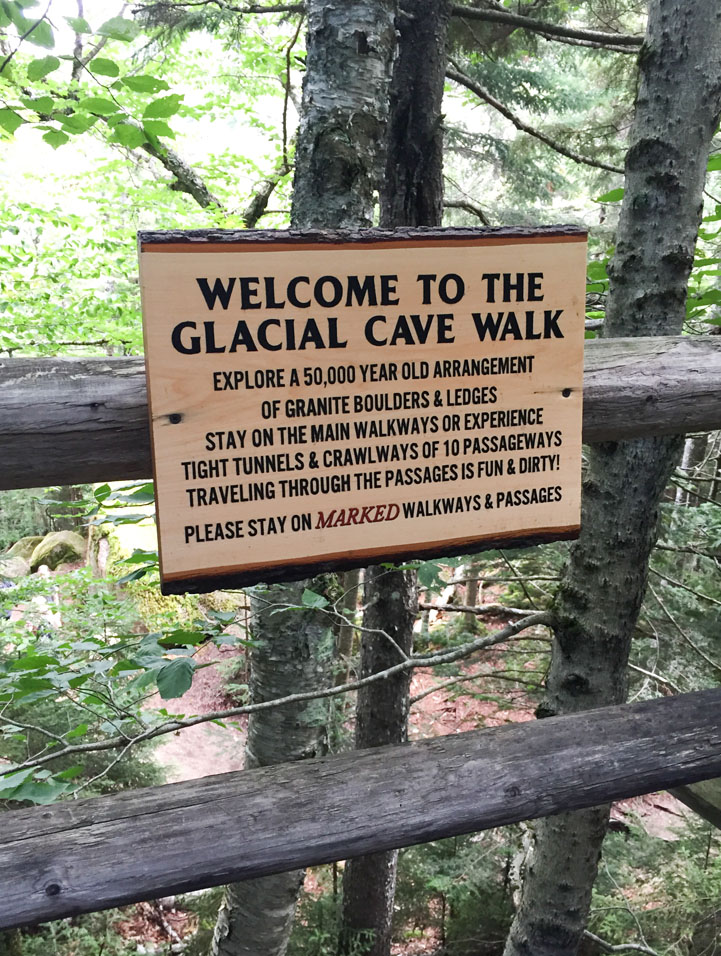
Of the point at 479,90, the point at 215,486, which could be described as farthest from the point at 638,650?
the point at 215,486

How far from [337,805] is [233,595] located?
24.2 ft

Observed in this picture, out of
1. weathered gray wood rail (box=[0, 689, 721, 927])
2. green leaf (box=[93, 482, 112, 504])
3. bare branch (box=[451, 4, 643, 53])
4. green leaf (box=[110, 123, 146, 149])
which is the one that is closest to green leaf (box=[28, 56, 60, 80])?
green leaf (box=[110, 123, 146, 149])

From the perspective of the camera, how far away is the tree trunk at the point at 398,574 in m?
2.99

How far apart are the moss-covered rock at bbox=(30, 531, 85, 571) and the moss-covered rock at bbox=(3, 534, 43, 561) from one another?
0.55m

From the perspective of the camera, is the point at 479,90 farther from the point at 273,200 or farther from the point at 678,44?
the point at 273,200

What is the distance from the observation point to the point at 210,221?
7.12 metres

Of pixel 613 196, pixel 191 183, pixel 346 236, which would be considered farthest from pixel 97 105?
pixel 191 183

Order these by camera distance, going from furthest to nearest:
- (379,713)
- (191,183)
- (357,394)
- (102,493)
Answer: (191,183) < (379,713) < (102,493) < (357,394)

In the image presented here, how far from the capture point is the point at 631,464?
2.45m

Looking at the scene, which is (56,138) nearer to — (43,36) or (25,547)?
(43,36)

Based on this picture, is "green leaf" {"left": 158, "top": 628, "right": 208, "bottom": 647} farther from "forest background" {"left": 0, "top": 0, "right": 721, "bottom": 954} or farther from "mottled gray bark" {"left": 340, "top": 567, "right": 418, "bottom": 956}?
"mottled gray bark" {"left": 340, "top": 567, "right": 418, "bottom": 956}

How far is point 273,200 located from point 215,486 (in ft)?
32.0

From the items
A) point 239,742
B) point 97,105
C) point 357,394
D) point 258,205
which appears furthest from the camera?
point 258,205

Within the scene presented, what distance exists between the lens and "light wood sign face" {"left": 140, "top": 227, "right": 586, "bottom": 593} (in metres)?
1.29
